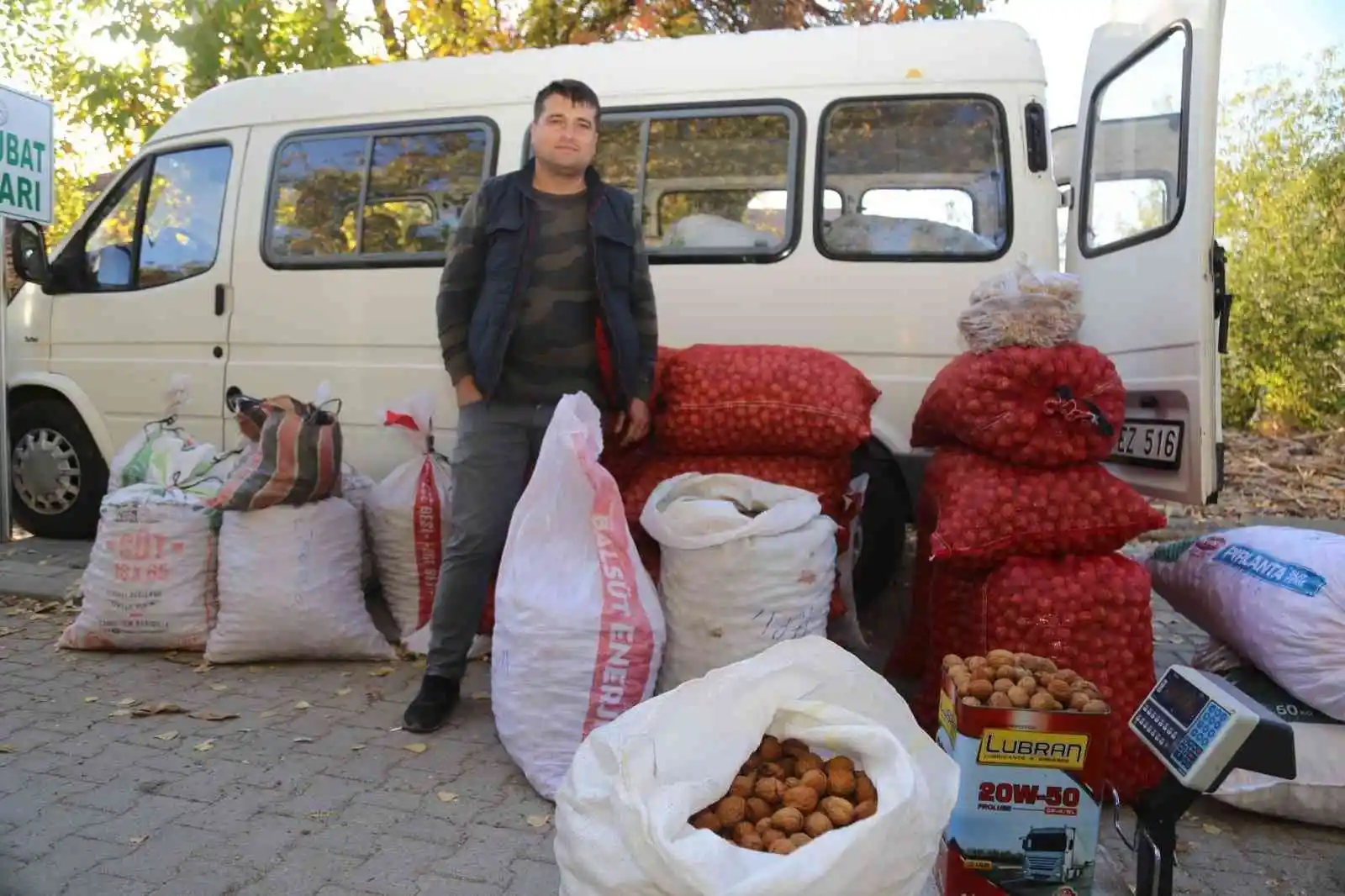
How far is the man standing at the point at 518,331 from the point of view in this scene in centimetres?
312

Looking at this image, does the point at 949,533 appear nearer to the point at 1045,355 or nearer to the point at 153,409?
the point at 1045,355

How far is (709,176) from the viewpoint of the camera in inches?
163

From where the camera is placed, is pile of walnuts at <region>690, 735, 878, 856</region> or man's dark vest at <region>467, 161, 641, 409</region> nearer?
pile of walnuts at <region>690, 735, 878, 856</region>

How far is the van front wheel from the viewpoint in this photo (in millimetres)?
5371

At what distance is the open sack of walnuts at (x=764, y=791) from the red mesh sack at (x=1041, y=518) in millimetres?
1011

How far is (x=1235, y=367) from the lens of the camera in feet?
33.8

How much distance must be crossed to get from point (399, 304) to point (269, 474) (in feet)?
3.64

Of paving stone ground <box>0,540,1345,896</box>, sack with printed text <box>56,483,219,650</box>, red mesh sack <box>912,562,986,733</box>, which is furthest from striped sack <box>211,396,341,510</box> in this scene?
red mesh sack <box>912,562,986,733</box>

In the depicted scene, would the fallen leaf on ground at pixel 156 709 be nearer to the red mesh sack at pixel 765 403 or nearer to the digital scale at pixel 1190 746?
the red mesh sack at pixel 765 403

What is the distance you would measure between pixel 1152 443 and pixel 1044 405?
2.96 ft

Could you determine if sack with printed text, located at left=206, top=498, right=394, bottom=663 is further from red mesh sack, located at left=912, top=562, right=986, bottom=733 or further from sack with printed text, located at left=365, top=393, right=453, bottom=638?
red mesh sack, located at left=912, top=562, right=986, bottom=733

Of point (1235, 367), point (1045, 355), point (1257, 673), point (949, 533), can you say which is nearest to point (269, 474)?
point (949, 533)

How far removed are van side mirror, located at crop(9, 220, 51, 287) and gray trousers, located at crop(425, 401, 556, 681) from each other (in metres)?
3.33

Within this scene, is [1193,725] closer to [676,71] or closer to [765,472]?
[765,472]
